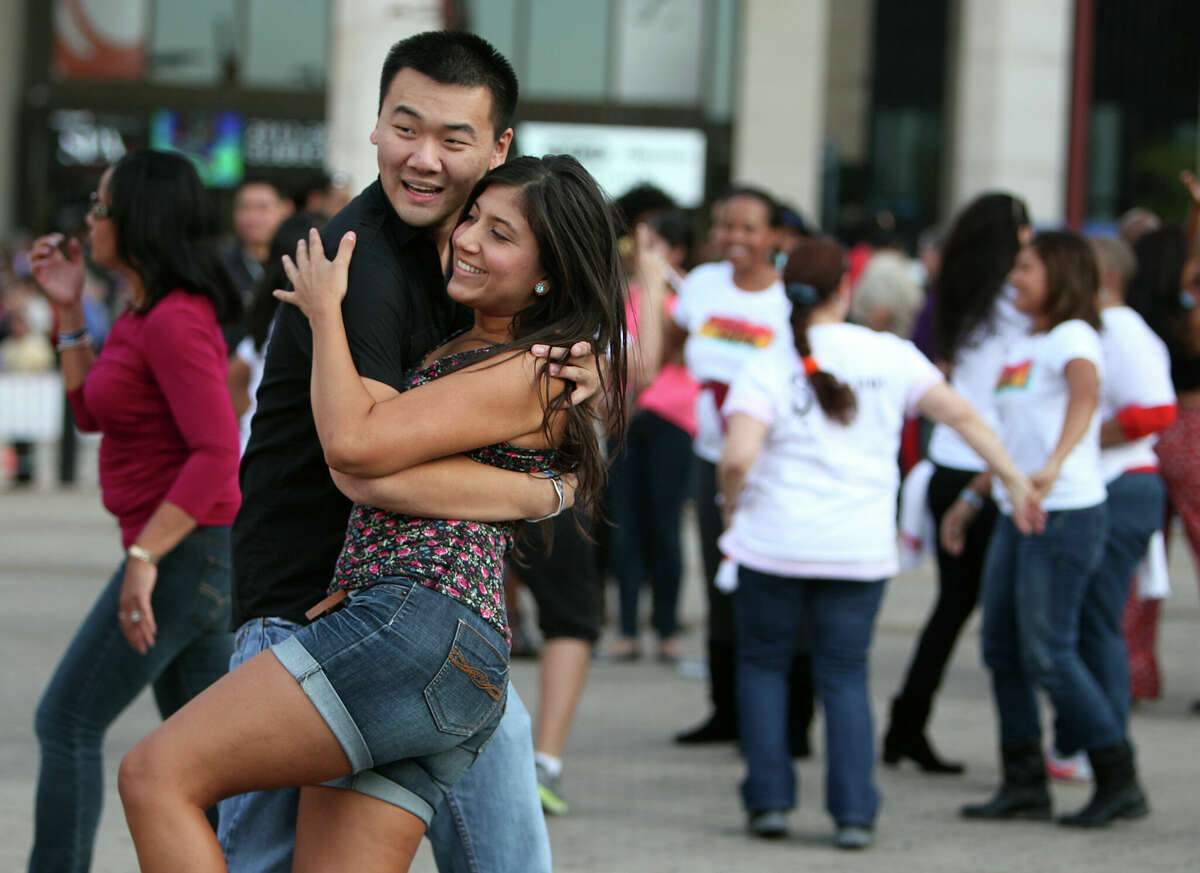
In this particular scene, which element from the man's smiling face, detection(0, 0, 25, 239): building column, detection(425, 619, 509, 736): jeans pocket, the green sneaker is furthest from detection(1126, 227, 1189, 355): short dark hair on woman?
detection(0, 0, 25, 239): building column

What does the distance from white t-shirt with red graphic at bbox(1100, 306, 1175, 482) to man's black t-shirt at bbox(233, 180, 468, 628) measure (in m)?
3.62

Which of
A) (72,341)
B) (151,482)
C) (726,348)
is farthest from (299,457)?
(726,348)

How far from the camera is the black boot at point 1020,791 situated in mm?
5598

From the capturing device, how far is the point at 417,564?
8.89 feet

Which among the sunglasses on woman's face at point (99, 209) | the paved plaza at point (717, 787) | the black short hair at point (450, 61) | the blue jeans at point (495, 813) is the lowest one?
the paved plaza at point (717, 787)

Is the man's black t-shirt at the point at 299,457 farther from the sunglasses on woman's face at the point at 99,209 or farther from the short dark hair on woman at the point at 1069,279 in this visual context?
the short dark hair on woman at the point at 1069,279

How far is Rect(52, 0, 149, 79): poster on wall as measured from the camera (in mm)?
30188

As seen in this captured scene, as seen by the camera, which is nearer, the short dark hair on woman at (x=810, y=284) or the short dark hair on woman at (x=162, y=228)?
the short dark hair on woman at (x=162, y=228)

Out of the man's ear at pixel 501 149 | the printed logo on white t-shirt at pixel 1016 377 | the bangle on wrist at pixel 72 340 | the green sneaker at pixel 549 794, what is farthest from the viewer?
the printed logo on white t-shirt at pixel 1016 377

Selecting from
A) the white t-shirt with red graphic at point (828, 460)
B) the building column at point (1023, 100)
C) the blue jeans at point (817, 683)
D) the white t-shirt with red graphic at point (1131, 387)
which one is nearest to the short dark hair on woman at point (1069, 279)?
the white t-shirt with red graphic at point (1131, 387)

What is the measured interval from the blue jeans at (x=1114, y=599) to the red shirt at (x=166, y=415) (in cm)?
321

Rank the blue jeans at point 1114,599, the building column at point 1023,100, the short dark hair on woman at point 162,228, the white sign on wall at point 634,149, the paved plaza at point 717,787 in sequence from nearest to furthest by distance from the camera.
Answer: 1. the short dark hair on woman at point 162,228
2. the paved plaza at point 717,787
3. the blue jeans at point 1114,599
4. the building column at point 1023,100
5. the white sign on wall at point 634,149

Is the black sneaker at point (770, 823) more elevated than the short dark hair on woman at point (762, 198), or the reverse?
the short dark hair on woman at point (762, 198)

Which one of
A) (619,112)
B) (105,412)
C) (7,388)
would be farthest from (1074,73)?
(105,412)
